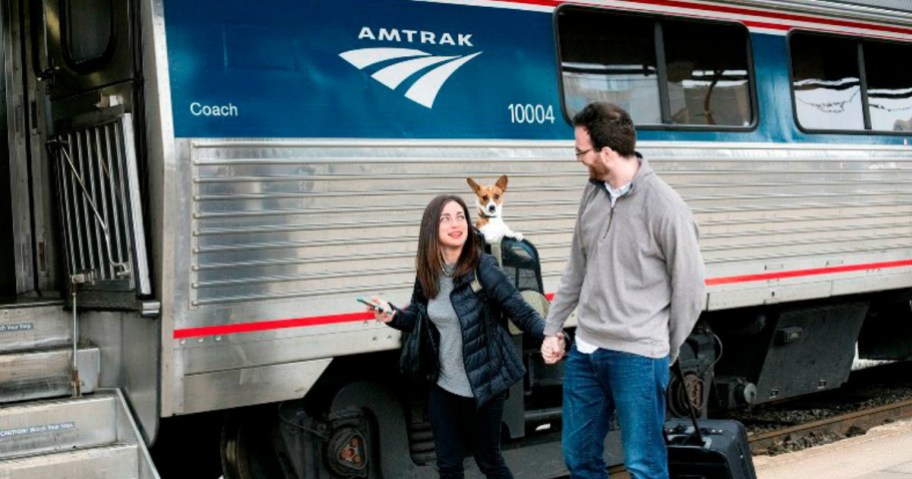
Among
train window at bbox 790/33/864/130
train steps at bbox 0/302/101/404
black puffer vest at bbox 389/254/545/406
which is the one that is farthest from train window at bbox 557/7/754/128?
train steps at bbox 0/302/101/404

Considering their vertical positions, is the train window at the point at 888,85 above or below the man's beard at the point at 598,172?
above

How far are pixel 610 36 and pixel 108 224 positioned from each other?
3.09m

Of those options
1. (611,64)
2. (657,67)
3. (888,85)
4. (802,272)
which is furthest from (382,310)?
(888,85)

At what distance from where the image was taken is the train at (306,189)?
571 cm

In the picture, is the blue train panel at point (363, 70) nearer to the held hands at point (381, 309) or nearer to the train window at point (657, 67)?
the train window at point (657, 67)

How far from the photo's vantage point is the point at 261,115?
232 inches

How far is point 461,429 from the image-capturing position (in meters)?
5.64

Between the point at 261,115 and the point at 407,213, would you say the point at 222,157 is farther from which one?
the point at 407,213

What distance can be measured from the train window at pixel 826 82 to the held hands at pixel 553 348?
4.13 metres

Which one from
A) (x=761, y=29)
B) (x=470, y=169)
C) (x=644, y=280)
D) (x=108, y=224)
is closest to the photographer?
(x=644, y=280)

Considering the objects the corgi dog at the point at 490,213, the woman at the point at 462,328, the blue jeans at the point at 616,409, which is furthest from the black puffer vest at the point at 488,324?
the corgi dog at the point at 490,213

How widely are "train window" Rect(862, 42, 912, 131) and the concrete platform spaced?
2298 millimetres

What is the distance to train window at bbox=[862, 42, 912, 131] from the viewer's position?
947 cm

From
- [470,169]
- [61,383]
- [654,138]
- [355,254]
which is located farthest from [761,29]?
[61,383]
